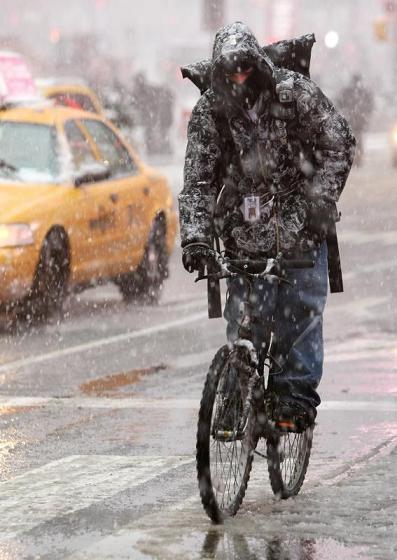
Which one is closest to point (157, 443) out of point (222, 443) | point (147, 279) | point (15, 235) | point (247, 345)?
point (222, 443)

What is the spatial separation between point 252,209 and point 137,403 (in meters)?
3.24

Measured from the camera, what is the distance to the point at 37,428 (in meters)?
8.96

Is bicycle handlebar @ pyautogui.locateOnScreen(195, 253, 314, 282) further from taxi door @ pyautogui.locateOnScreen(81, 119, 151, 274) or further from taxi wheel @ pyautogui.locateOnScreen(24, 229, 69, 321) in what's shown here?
taxi door @ pyautogui.locateOnScreen(81, 119, 151, 274)

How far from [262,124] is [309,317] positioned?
805 mm

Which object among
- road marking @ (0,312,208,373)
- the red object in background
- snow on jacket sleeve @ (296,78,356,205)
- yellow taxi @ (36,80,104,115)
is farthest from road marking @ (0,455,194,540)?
the red object in background

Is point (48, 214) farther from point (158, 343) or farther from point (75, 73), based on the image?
point (75, 73)

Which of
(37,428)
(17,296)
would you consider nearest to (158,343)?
(17,296)

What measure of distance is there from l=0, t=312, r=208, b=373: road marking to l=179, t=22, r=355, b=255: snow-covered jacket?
4593mm

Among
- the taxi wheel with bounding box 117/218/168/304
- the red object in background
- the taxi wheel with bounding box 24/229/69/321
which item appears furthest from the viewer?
the red object in background

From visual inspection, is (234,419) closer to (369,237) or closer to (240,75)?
(240,75)

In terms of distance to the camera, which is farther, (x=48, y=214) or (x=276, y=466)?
(x=48, y=214)

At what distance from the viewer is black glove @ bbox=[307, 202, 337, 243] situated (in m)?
6.74

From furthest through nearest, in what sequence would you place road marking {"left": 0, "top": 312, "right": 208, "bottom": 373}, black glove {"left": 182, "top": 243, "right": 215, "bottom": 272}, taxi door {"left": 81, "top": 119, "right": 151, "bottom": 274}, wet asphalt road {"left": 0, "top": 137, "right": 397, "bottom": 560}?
1. taxi door {"left": 81, "top": 119, "right": 151, "bottom": 274}
2. road marking {"left": 0, "top": 312, "right": 208, "bottom": 373}
3. black glove {"left": 182, "top": 243, "right": 215, "bottom": 272}
4. wet asphalt road {"left": 0, "top": 137, "right": 397, "bottom": 560}

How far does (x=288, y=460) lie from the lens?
7121mm
